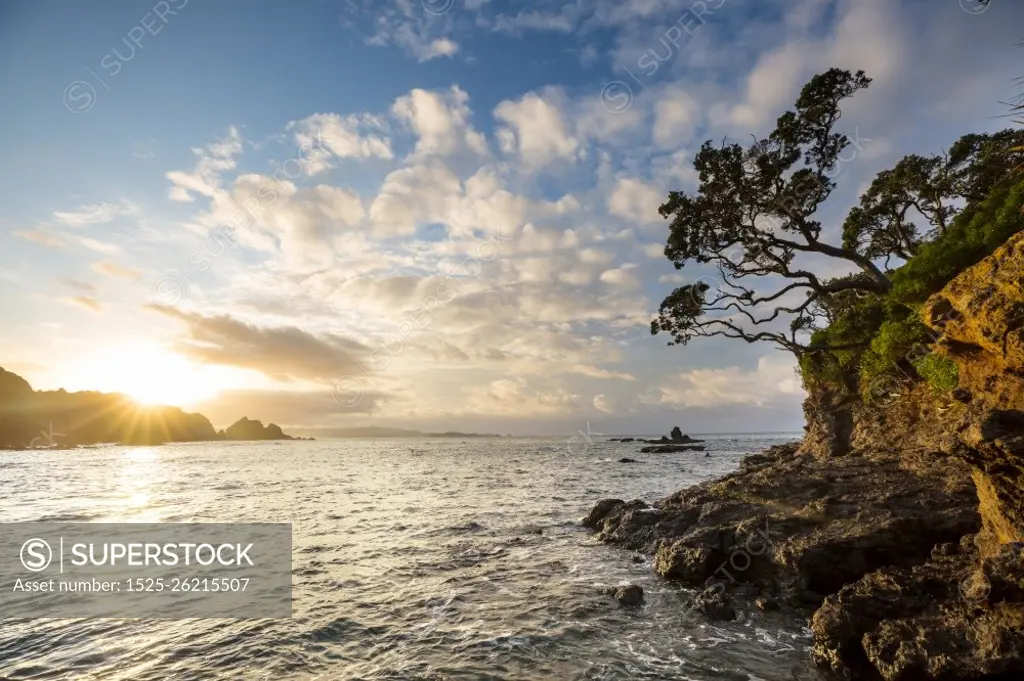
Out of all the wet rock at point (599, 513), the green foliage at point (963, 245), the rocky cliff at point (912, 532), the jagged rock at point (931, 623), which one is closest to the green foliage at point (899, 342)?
the rocky cliff at point (912, 532)

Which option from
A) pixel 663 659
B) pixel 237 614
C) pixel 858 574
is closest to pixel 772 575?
pixel 858 574

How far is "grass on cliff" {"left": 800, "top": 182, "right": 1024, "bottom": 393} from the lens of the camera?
17172 mm

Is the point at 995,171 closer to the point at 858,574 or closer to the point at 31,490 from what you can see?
the point at 858,574

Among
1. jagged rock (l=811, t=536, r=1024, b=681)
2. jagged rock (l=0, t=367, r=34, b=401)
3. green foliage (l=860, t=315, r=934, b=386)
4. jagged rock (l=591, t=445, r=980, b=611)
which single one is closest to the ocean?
jagged rock (l=811, t=536, r=1024, b=681)

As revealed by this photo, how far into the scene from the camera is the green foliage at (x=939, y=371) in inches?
708

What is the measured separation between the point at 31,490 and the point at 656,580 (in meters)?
58.8

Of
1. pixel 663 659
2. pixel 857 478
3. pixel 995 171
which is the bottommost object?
pixel 663 659

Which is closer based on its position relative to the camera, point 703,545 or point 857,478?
point 703,545

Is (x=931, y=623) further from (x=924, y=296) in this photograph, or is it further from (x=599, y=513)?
(x=599, y=513)

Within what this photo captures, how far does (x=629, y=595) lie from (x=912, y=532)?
8.13 meters

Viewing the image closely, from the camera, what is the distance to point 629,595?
1358cm

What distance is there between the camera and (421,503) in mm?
35062

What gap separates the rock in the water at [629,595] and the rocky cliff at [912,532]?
5.61 feet

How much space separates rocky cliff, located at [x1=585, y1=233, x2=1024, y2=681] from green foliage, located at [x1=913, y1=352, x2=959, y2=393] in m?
0.77
